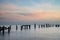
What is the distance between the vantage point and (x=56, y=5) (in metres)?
6.63

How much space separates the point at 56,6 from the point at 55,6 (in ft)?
0.24

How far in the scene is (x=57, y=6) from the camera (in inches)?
263

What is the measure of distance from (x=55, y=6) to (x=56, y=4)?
157 millimetres

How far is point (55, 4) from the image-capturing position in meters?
6.49

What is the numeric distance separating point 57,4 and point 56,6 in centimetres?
20

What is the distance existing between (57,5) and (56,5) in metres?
0.05

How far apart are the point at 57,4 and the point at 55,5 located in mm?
131

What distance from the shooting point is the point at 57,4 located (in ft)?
21.4

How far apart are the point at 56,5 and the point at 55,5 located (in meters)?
0.07

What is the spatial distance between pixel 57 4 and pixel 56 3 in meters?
0.10

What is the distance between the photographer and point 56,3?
6445 millimetres

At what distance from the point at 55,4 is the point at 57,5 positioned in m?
0.18

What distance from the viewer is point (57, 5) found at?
Answer: 260 inches

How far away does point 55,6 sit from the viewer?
262 inches
